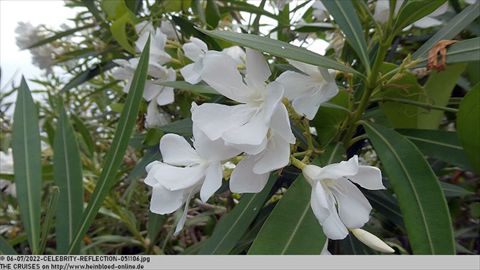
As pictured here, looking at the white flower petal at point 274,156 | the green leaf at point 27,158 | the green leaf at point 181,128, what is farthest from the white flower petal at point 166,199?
the green leaf at point 27,158

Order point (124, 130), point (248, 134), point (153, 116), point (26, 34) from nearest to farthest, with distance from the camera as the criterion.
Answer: point (248, 134)
point (124, 130)
point (153, 116)
point (26, 34)

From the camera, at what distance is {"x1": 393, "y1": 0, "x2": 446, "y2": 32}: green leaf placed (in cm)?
59

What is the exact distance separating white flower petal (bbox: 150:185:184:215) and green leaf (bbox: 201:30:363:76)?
0.57 ft

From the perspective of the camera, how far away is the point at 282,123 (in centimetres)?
49

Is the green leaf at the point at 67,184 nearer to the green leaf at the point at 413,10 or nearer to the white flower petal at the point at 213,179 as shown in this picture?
the white flower petal at the point at 213,179

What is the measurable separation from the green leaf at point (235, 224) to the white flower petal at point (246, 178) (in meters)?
0.20

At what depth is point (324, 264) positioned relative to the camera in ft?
1.90

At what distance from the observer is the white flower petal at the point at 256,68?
21.4 inches

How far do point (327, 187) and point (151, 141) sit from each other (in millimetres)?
501

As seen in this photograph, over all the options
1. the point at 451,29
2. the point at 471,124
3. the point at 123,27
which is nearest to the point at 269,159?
the point at 471,124

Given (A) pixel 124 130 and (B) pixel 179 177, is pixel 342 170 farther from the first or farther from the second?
(A) pixel 124 130

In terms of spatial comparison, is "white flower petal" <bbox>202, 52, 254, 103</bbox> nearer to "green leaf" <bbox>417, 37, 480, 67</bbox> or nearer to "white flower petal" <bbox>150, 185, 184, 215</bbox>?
"white flower petal" <bbox>150, 185, 184, 215</bbox>

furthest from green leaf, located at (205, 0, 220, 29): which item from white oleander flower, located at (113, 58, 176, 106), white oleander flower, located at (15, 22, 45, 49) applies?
white oleander flower, located at (15, 22, 45, 49)

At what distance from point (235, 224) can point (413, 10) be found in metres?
0.37
